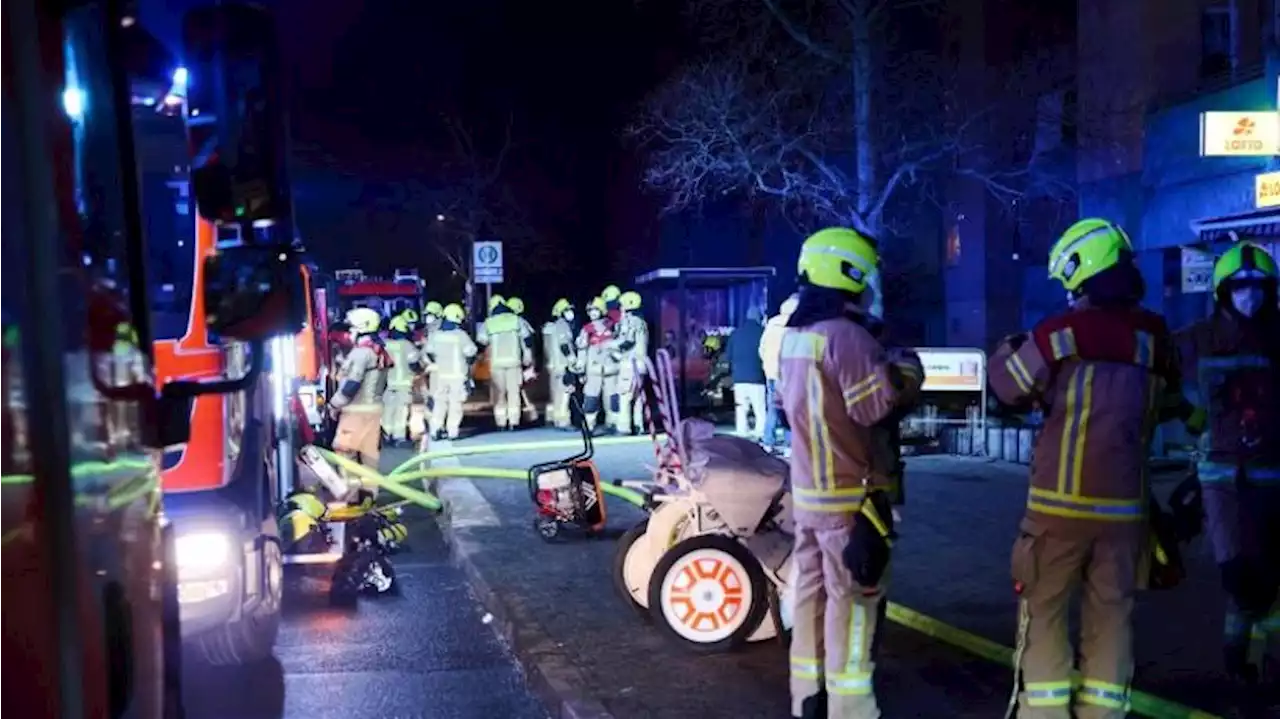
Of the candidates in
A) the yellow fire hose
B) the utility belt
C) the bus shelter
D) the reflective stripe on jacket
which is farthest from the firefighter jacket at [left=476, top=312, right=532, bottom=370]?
the utility belt

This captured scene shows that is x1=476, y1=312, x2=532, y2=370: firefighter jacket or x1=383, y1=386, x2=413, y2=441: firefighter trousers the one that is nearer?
x1=383, y1=386, x2=413, y2=441: firefighter trousers

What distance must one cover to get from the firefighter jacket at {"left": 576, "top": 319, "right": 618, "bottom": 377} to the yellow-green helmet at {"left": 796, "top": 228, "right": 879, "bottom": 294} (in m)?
12.0

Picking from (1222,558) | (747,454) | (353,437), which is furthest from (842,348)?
(353,437)

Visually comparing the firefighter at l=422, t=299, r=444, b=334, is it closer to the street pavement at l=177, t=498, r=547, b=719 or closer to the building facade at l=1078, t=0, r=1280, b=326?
the building facade at l=1078, t=0, r=1280, b=326

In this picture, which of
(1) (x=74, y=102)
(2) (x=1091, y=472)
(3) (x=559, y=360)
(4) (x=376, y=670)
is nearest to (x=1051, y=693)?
(2) (x=1091, y=472)

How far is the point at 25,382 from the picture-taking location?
177 centimetres

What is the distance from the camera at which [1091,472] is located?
13.9 feet

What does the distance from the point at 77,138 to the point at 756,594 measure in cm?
431

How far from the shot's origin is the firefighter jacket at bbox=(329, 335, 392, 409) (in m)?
10.4

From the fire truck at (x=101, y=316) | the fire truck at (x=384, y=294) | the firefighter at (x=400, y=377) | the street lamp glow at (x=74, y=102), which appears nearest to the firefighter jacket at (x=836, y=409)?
the fire truck at (x=101, y=316)

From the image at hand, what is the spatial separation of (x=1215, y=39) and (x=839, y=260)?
49.4ft

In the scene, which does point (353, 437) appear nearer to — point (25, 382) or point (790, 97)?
point (25, 382)

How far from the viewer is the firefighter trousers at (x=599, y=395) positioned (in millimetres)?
17016

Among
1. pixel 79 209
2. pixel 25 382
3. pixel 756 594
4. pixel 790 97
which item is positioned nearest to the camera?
pixel 25 382
